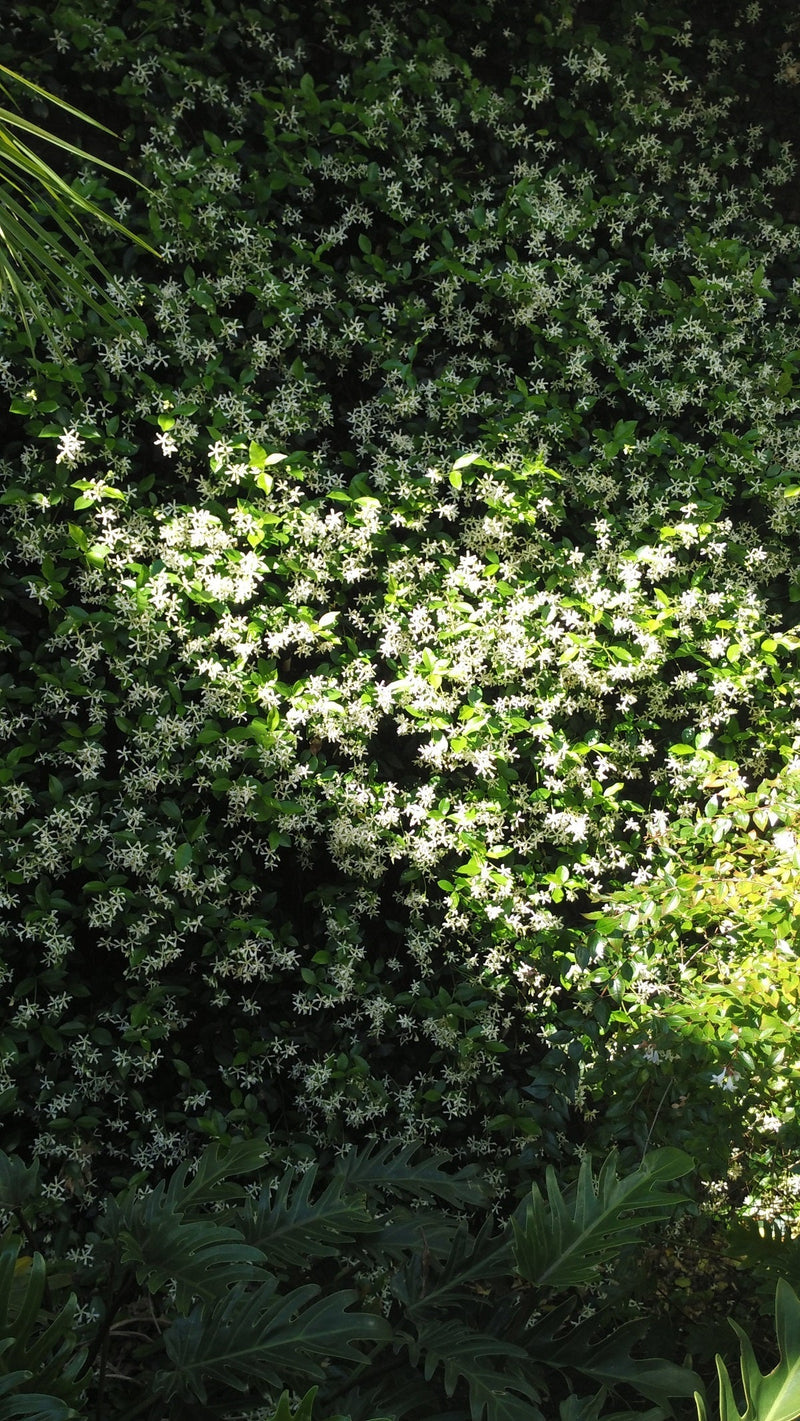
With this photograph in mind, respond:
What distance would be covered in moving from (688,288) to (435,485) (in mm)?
1203

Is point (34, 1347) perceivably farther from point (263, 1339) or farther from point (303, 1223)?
point (303, 1223)

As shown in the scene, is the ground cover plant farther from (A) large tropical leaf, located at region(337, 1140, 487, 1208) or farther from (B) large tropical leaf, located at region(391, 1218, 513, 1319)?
(B) large tropical leaf, located at region(391, 1218, 513, 1319)

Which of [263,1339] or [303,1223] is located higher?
[303,1223]

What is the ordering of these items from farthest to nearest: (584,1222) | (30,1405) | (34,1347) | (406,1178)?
1. (406,1178)
2. (584,1222)
3. (34,1347)
4. (30,1405)

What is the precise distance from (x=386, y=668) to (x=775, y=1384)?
1750 mm

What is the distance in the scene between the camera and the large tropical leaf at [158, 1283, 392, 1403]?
1322 millimetres

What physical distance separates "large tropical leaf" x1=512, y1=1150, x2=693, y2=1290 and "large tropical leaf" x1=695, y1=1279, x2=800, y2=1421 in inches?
8.2

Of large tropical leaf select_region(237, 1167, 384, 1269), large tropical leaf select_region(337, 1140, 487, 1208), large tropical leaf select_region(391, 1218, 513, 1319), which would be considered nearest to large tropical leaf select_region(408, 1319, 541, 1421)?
large tropical leaf select_region(391, 1218, 513, 1319)

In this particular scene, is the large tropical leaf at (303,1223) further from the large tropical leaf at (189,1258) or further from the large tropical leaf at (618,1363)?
the large tropical leaf at (618,1363)

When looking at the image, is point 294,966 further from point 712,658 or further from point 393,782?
point 712,658

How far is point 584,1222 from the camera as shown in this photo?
4.79 feet

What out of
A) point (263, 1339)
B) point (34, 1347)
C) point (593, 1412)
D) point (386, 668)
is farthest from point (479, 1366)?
point (386, 668)

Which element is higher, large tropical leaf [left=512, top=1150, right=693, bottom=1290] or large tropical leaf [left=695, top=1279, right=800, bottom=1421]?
large tropical leaf [left=512, top=1150, right=693, bottom=1290]

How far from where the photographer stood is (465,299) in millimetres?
2941
